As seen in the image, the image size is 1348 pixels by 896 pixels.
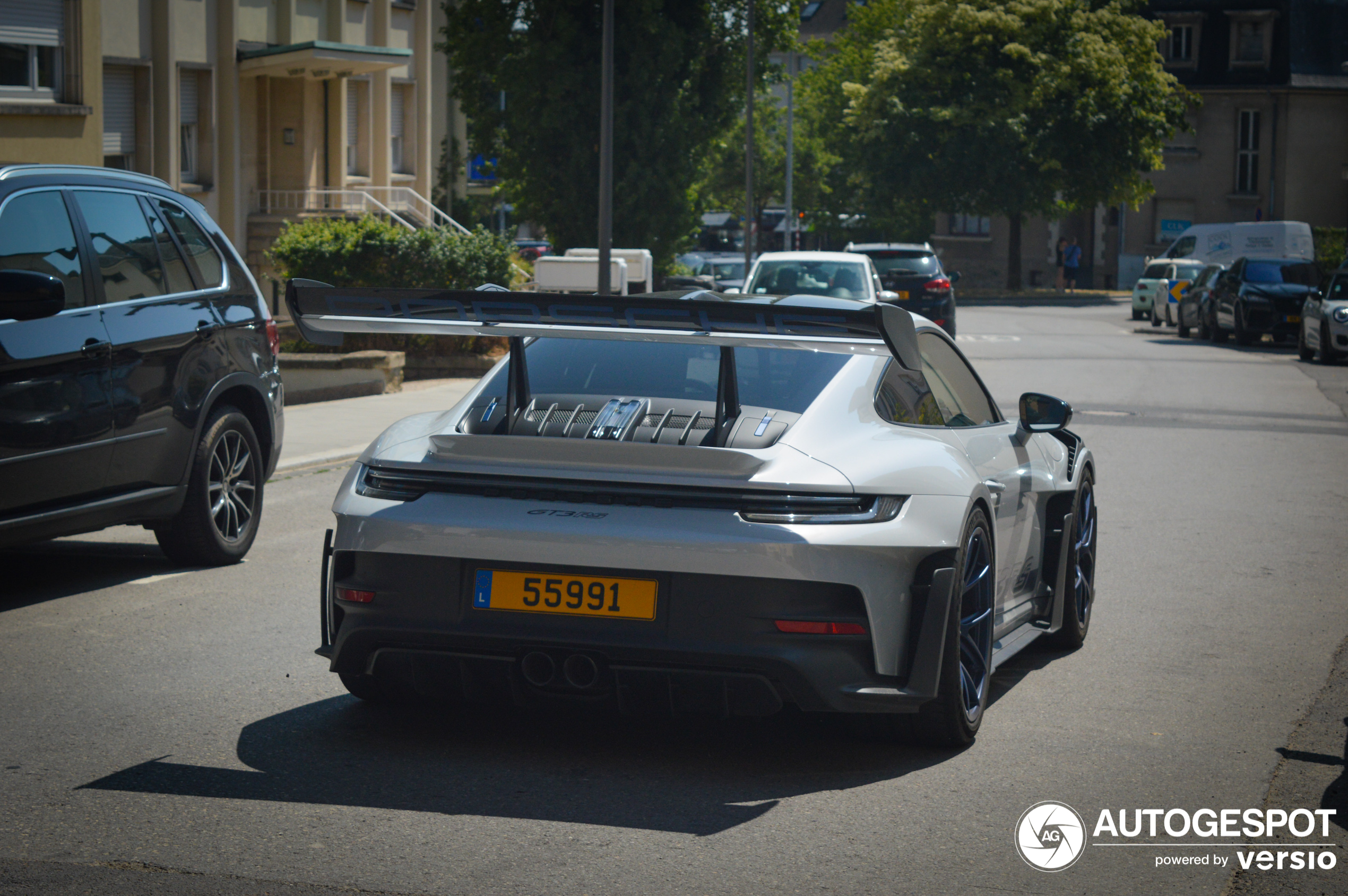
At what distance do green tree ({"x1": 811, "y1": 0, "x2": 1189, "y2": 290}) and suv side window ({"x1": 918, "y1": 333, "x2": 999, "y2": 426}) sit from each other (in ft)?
175

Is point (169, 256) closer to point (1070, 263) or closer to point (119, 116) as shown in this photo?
point (119, 116)

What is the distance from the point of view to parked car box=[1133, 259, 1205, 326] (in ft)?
129

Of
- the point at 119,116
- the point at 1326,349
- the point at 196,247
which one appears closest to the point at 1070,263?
the point at 1326,349

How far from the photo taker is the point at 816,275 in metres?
23.7

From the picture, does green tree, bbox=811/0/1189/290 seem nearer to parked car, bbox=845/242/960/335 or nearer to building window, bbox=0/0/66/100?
parked car, bbox=845/242/960/335

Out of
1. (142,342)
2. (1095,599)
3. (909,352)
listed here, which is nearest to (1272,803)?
(909,352)

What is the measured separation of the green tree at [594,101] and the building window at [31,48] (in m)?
11.8

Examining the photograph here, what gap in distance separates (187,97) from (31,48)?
8.64m

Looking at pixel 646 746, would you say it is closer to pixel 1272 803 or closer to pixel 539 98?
pixel 1272 803

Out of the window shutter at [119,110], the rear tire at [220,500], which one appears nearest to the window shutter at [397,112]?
the window shutter at [119,110]

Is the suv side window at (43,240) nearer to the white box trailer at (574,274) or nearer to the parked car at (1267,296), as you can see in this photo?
the white box trailer at (574,274)

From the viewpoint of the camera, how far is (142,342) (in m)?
7.74

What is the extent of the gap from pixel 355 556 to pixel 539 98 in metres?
27.8

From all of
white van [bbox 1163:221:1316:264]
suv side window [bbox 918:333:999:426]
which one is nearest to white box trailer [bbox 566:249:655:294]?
suv side window [bbox 918:333:999:426]
